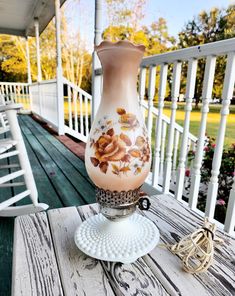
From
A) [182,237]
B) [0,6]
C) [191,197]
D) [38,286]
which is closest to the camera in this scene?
[38,286]

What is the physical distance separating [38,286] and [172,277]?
0.28 meters

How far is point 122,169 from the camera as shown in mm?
502

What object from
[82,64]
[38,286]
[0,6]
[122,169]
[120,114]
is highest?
[0,6]

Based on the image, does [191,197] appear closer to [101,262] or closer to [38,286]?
[101,262]

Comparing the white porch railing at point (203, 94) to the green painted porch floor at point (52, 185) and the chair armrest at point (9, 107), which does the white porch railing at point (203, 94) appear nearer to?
the green painted porch floor at point (52, 185)

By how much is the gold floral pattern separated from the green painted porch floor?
2.38ft

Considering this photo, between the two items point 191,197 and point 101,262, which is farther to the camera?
point 191,197

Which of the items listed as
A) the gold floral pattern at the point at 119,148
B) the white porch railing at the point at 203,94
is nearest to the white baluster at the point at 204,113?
the white porch railing at the point at 203,94

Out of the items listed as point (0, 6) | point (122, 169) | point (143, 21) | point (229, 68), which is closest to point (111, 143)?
point (122, 169)

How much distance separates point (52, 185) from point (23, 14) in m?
5.19

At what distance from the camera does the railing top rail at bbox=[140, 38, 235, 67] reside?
871 millimetres

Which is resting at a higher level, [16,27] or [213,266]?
[16,27]

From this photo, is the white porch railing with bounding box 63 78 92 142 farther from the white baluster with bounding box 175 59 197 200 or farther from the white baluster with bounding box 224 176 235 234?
the white baluster with bounding box 224 176 235 234

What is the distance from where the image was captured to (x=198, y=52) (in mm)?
1006
